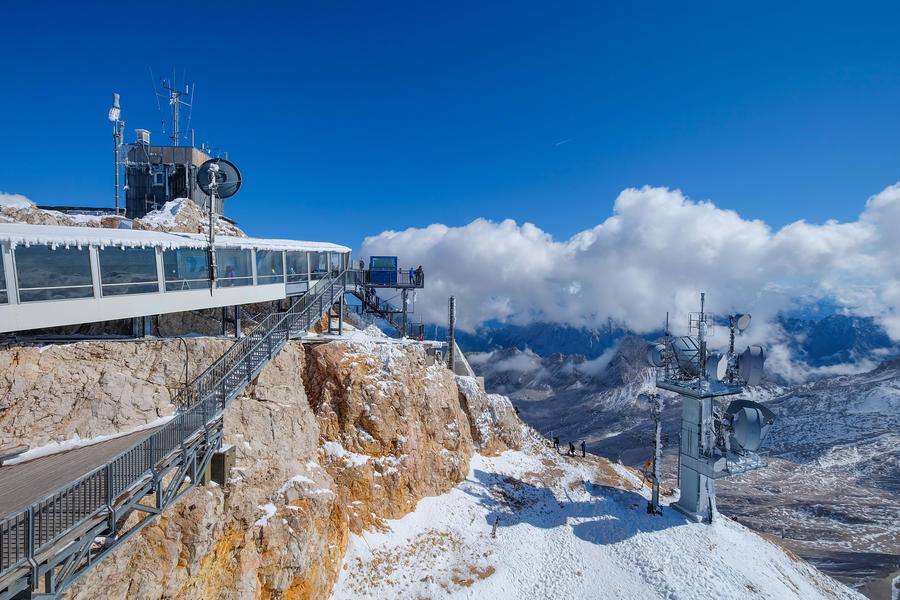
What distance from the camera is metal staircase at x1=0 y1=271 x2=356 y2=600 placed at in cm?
750

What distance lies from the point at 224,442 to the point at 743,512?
318 ft

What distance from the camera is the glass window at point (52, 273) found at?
1218 centimetres

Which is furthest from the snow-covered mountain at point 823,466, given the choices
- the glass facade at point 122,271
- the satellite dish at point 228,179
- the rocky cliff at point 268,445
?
the satellite dish at point 228,179

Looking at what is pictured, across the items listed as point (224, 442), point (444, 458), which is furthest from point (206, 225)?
point (444, 458)

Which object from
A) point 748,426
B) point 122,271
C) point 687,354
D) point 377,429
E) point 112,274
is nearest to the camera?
point 112,274

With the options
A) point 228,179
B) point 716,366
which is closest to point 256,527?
point 228,179

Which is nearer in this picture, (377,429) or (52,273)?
(52,273)

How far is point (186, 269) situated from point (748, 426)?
3414 centimetres

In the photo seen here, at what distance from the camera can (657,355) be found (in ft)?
101

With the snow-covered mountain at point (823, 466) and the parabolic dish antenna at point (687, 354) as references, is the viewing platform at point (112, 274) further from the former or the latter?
the parabolic dish antenna at point (687, 354)

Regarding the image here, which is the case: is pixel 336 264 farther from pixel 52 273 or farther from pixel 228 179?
pixel 52 273

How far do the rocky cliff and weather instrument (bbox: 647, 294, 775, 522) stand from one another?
1689 cm

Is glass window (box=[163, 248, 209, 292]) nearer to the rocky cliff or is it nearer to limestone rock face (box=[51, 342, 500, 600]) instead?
the rocky cliff

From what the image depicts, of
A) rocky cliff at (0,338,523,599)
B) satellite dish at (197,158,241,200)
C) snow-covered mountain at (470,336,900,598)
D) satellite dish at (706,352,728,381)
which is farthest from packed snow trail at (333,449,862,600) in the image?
satellite dish at (197,158,241,200)
